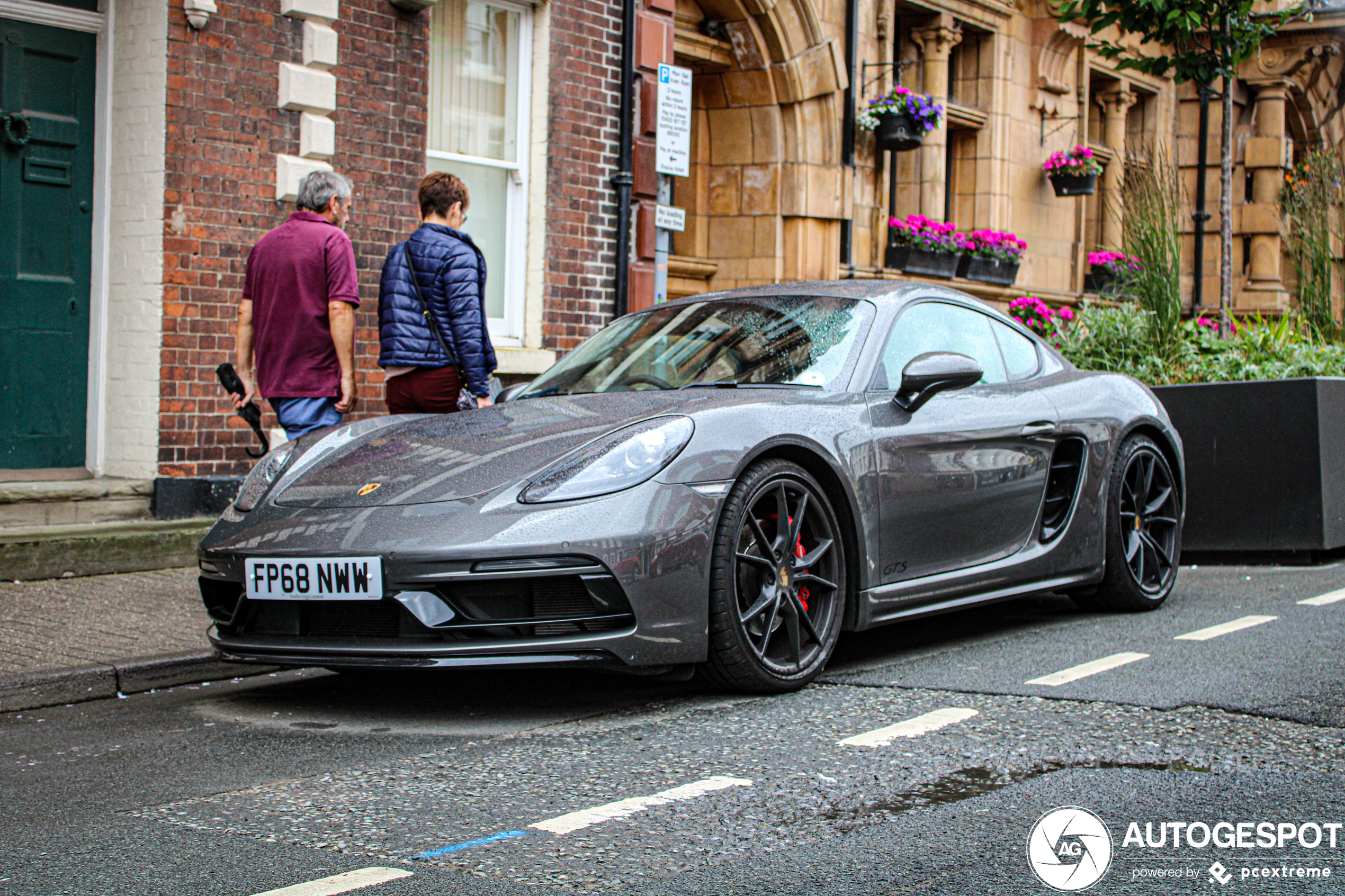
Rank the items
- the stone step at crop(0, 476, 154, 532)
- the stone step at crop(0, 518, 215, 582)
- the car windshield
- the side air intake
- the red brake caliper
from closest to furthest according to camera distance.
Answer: the red brake caliper, the car windshield, the side air intake, the stone step at crop(0, 518, 215, 582), the stone step at crop(0, 476, 154, 532)

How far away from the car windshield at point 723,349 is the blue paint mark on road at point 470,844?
2.38 metres

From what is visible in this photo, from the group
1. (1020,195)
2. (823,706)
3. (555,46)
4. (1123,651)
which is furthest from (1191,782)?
(1020,195)

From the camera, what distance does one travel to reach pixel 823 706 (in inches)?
187

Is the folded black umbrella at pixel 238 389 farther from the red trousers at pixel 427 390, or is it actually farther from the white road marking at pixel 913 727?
the white road marking at pixel 913 727

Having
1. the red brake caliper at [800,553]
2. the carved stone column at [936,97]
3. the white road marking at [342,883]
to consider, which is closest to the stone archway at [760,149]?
the carved stone column at [936,97]

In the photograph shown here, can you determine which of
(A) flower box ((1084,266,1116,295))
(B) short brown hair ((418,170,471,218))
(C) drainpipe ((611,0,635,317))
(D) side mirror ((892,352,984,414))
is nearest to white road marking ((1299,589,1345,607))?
(D) side mirror ((892,352,984,414))

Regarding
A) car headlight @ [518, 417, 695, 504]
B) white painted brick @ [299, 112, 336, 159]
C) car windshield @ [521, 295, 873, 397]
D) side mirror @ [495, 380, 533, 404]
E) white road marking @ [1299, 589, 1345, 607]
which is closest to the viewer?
car headlight @ [518, 417, 695, 504]

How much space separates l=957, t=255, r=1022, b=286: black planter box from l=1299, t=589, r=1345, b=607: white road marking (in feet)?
31.3

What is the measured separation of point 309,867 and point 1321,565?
714 cm

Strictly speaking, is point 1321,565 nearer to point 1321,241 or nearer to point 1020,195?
point 1321,241

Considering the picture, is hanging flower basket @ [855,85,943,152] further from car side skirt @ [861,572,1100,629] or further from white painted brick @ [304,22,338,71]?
car side skirt @ [861,572,1100,629]

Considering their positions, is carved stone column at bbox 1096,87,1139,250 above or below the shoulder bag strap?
above

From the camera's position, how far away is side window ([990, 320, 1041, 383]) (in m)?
6.49

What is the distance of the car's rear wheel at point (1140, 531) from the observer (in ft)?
21.8
